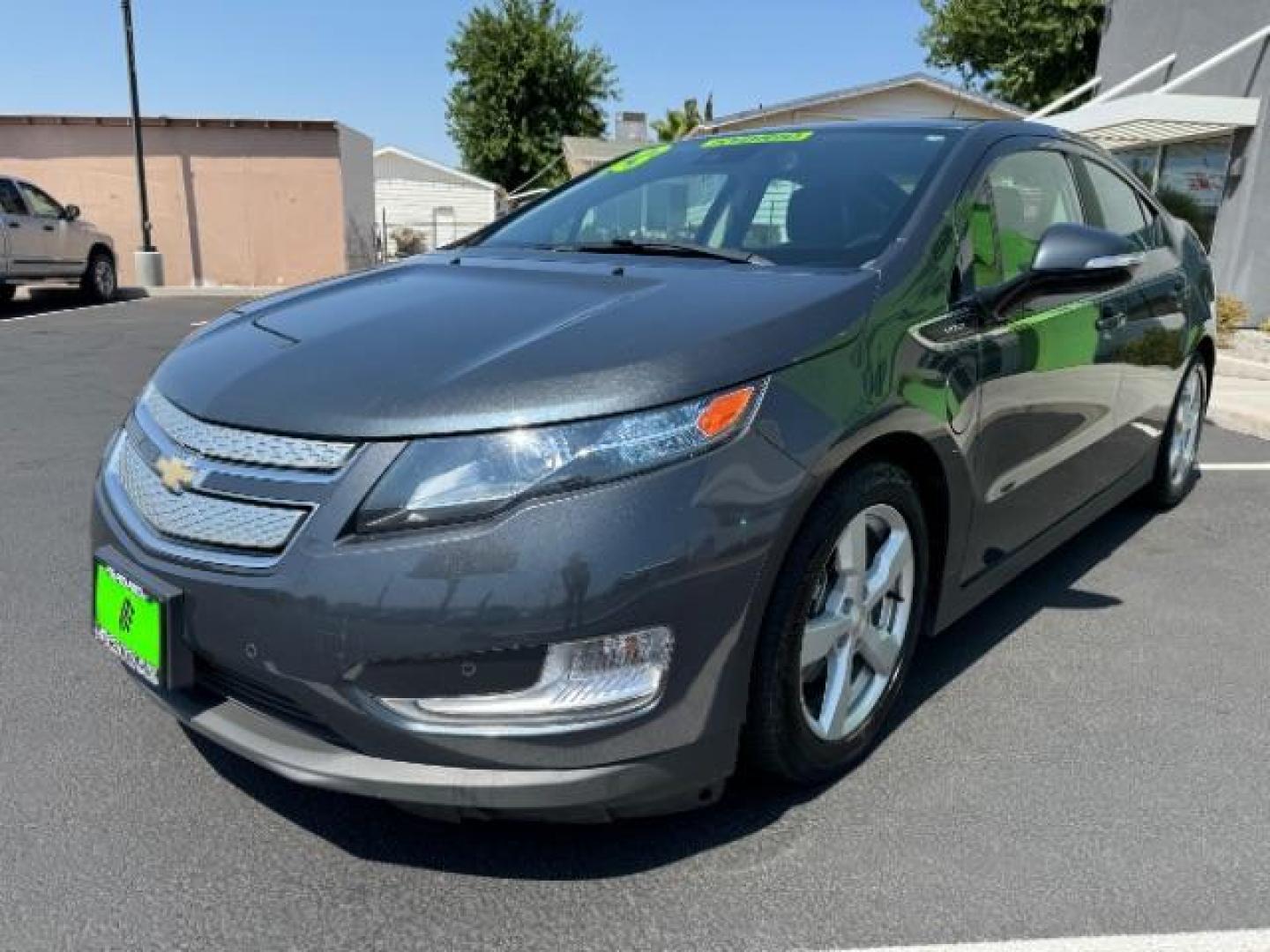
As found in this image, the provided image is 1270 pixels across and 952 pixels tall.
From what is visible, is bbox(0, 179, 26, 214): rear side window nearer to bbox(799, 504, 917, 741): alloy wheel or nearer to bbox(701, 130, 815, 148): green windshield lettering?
bbox(701, 130, 815, 148): green windshield lettering

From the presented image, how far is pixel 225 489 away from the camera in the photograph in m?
1.99

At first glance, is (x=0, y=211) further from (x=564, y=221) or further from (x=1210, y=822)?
(x=1210, y=822)

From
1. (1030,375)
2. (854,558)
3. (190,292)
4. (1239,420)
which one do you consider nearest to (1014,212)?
(1030,375)

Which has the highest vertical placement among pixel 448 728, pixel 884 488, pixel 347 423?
pixel 347 423

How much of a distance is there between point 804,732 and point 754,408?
745 mm

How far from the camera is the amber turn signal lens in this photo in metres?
1.96

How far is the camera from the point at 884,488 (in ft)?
7.70

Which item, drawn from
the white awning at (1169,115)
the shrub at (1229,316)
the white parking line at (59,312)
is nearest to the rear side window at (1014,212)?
the white awning at (1169,115)

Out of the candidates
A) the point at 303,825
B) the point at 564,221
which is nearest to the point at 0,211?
the point at 564,221

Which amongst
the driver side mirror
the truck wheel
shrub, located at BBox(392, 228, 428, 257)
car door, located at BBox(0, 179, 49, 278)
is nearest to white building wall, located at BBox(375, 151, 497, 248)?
shrub, located at BBox(392, 228, 428, 257)

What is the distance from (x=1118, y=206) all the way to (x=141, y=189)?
698 inches

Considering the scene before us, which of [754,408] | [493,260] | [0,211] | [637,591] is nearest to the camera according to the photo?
[637,591]

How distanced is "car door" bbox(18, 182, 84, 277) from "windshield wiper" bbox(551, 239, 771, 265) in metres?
13.6

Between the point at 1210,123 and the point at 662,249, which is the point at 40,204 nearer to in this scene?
the point at 662,249
